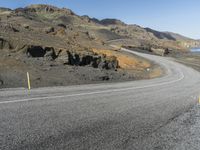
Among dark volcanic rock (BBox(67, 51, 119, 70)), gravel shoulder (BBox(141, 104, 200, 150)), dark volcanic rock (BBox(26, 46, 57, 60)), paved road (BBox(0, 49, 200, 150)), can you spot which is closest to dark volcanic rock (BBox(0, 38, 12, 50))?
dark volcanic rock (BBox(26, 46, 57, 60))

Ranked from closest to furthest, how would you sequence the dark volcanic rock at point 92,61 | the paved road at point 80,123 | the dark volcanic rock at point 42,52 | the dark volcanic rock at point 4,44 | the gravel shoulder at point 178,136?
the paved road at point 80,123
the gravel shoulder at point 178,136
the dark volcanic rock at point 4,44
the dark volcanic rock at point 42,52
the dark volcanic rock at point 92,61

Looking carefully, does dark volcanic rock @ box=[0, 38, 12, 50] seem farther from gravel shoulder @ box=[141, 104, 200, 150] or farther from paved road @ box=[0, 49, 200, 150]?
gravel shoulder @ box=[141, 104, 200, 150]

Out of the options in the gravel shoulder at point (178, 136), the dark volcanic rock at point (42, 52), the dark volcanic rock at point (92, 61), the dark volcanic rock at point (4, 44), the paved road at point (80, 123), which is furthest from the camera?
the dark volcanic rock at point (92, 61)

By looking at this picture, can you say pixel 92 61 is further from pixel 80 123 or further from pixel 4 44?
pixel 80 123

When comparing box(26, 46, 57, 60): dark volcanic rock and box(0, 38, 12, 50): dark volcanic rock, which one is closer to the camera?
box(0, 38, 12, 50): dark volcanic rock

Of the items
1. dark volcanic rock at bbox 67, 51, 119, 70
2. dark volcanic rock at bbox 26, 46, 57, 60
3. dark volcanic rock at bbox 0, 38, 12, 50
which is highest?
dark volcanic rock at bbox 0, 38, 12, 50

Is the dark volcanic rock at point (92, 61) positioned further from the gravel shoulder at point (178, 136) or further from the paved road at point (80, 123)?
the gravel shoulder at point (178, 136)

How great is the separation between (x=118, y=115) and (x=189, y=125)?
205cm

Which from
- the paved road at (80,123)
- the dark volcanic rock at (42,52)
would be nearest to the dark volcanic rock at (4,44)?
the dark volcanic rock at (42,52)

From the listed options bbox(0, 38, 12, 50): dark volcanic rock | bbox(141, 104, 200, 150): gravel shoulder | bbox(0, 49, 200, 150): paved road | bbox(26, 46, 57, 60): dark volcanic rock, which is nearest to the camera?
bbox(0, 49, 200, 150): paved road

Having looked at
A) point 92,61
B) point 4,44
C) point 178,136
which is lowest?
point 92,61

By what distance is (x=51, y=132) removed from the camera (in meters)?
7.95

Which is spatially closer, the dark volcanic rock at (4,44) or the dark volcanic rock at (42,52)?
the dark volcanic rock at (4,44)

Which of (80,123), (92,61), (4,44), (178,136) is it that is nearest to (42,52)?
(4,44)
